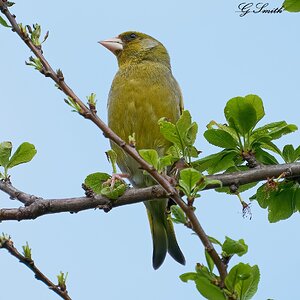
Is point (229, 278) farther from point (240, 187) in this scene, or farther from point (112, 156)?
point (240, 187)

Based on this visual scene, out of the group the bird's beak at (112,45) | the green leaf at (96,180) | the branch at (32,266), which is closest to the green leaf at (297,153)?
the green leaf at (96,180)

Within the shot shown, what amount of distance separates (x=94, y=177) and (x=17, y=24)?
1.12m

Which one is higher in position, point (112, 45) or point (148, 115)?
point (112, 45)

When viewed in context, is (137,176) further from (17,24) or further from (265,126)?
(17,24)

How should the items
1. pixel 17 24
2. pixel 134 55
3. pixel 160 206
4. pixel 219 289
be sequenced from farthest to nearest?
1. pixel 134 55
2. pixel 160 206
3. pixel 17 24
4. pixel 219 289

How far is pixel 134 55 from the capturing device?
5.96m

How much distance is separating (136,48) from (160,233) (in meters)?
1.80

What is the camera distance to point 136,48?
6.10 metres

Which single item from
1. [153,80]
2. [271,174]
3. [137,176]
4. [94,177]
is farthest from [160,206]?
[271,174]

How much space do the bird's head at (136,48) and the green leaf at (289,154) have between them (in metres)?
2.96

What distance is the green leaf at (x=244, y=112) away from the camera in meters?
2.88

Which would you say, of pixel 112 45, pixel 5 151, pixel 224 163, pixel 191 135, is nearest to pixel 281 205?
pixel 224 163

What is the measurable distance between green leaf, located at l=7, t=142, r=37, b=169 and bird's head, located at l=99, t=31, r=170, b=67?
9.56 feet

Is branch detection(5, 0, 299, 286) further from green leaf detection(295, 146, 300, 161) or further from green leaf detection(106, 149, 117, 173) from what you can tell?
green leaf detection(295, 146, 300, 161)
